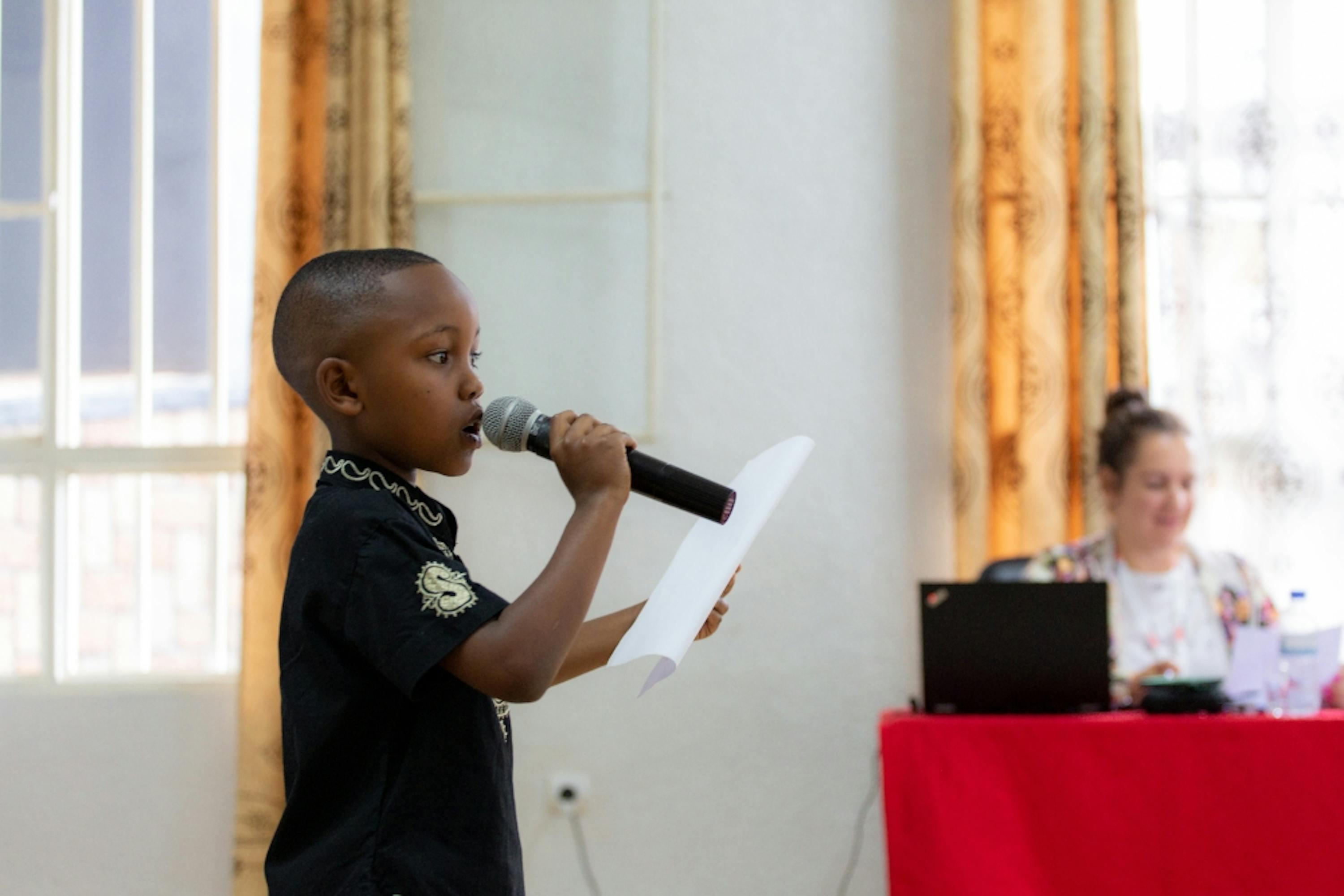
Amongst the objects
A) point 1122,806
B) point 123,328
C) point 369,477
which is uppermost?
point 123,328

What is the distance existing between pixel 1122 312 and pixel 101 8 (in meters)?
2.69

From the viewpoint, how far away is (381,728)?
102cm

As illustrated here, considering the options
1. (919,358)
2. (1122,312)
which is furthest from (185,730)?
(1122,312)

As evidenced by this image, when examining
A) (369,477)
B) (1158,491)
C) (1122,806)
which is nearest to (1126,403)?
(1158,491)

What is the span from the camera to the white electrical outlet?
2965 millimetres

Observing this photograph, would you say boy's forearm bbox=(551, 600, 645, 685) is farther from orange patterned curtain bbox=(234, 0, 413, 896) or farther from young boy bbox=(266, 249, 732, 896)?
orange patterned curtain bbox=(234, 0, 413, 896)

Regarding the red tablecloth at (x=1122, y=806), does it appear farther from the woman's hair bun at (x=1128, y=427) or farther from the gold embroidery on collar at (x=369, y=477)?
the gold embroidery on collar at (x=369, y=477)

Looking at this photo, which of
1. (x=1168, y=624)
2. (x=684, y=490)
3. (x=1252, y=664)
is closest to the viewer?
(x=684, y=490)

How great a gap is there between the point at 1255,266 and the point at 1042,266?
541 millimetres

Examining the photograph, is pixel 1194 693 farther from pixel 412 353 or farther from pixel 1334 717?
pixel 412 353

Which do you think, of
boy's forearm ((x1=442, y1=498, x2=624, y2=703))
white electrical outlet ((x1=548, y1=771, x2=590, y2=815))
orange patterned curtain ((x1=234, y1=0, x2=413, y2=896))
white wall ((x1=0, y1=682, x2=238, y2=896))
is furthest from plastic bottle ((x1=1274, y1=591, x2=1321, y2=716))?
white wall ((x1=0, y1=682, x2=238, y2=896))

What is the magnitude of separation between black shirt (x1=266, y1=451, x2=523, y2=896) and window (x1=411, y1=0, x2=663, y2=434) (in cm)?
197

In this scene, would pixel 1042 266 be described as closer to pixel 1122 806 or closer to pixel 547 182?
pixel 547 182

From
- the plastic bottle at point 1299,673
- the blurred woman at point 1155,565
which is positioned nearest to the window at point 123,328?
the blurred woman at point 1155,565
